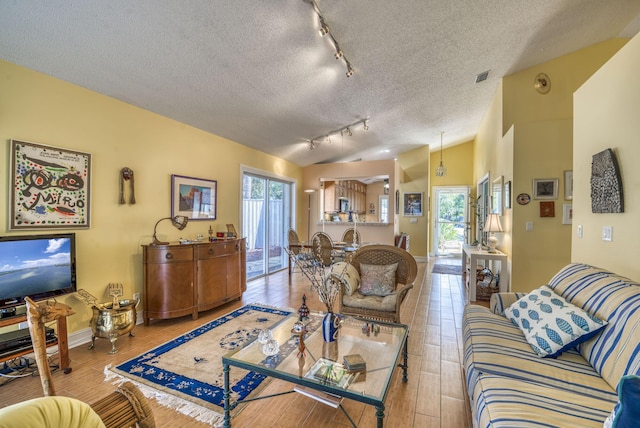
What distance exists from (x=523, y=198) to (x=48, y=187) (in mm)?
5480

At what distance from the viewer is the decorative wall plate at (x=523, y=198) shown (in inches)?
155

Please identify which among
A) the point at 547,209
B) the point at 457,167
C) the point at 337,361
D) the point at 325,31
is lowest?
the point at 337,361

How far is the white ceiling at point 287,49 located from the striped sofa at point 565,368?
256cm

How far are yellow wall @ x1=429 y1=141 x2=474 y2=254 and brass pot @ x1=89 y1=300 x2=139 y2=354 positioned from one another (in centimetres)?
775

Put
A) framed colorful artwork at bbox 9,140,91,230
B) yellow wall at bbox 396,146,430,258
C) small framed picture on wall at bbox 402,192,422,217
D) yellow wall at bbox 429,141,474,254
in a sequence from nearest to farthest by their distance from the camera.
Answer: framed colorful artwork at bbox 9,140,91,230 → yellow wall at bbox 396,146,430,258 → small framed picture on wall at bbox 402,192,422,217 → yellow wall at bbox 429,141,474,254

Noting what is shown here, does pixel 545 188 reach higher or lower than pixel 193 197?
higher

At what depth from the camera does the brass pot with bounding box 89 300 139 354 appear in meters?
2.60

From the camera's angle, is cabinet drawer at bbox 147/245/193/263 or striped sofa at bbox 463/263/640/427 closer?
striped sofa at bbox 463/263/640/427

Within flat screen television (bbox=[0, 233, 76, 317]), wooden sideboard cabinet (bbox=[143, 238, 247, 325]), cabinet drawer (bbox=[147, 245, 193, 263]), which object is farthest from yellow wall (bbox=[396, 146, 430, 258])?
flat screen television (bbox=[0, 233, 76, 317])

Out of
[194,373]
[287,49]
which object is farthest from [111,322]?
[287,49]

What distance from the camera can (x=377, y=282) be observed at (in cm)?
301

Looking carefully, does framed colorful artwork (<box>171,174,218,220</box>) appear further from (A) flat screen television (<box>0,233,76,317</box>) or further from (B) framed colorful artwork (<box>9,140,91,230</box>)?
(A) flat screen television (<box>0,233,76,317</box>)

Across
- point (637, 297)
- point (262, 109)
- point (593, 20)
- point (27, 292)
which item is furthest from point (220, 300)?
point (593, 20)

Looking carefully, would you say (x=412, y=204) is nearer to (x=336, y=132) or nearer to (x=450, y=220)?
(x=450, y=220)
